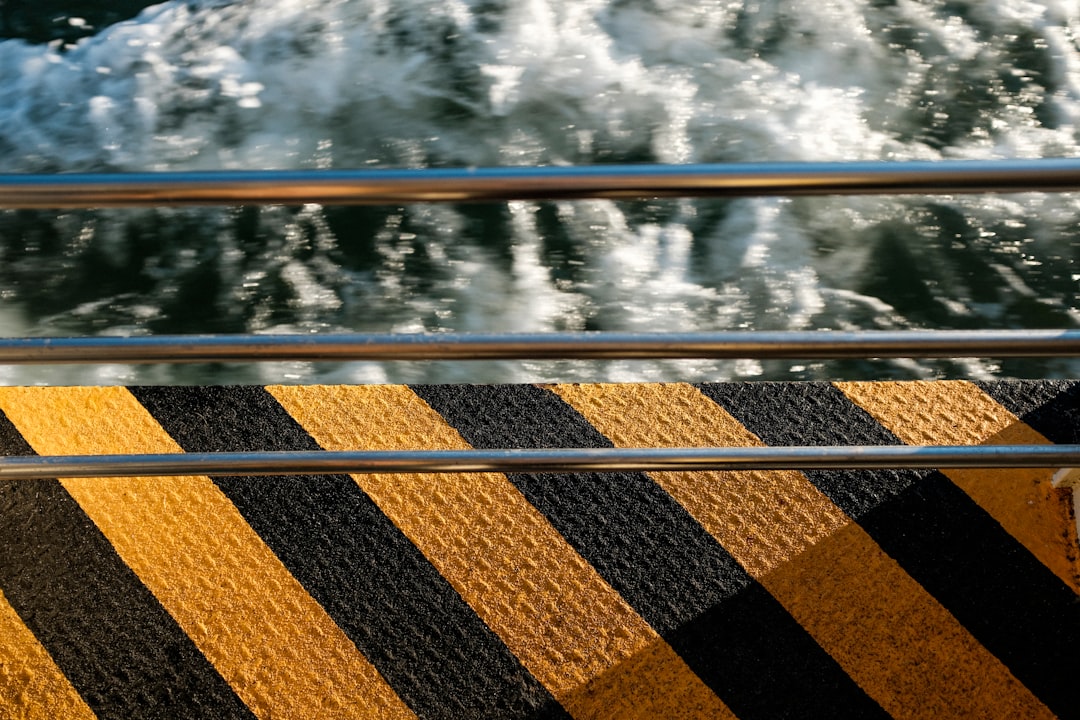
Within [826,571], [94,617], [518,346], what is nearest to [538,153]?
[826,571]

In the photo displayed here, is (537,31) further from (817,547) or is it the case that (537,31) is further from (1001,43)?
(817,547)

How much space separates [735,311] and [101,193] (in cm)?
195

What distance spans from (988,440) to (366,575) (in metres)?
1.00

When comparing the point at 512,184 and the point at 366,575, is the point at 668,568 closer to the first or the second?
the point at 366,575

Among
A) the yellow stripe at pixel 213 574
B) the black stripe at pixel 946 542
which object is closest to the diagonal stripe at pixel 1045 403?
the black stripe at pixel 946 542

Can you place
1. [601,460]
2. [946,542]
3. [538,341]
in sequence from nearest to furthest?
[538,341]
[601,460]
[946,542]

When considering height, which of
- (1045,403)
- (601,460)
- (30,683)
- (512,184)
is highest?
(512,184)

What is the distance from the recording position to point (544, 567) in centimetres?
138

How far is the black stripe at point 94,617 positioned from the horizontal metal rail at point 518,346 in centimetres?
59

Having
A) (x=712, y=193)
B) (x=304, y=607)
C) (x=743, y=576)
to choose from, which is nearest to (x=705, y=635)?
(x=743, y=576)

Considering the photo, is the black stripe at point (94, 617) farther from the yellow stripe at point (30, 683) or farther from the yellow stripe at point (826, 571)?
the yellow stripe at point (826, 571)

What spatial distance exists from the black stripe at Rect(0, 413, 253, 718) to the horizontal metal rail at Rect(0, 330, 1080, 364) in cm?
59

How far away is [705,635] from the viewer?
1.31 m

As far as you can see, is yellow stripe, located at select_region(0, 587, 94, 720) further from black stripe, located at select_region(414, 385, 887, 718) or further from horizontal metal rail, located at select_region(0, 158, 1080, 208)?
horizontal metal rail, located at select_region(0, 158, 1080, 208)
